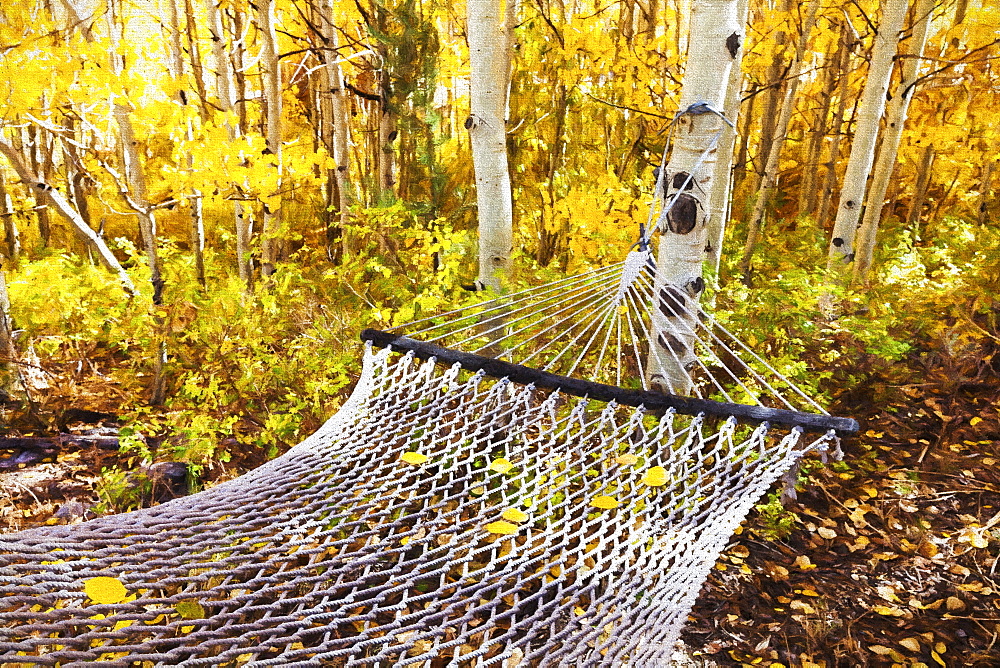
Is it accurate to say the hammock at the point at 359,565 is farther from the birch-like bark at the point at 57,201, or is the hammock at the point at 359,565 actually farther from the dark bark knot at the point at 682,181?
the birch-like bark at the point at 57,201

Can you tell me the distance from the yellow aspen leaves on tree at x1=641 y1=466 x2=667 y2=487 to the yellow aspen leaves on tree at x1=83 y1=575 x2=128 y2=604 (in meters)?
1.07

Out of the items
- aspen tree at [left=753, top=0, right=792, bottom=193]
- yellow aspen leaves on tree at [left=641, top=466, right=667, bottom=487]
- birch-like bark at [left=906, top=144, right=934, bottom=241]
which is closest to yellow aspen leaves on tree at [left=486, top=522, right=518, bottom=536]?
yellow aspen leaves on tree at [left=641, top=466, right=667, bottom=487]

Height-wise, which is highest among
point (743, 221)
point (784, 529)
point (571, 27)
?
point (571, 27)

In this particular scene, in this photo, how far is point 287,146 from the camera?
4.06 metres

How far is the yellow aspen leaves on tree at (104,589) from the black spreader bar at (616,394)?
0.94 metres

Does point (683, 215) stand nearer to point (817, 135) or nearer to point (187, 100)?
point (187, 100)

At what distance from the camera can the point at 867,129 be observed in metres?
3.01

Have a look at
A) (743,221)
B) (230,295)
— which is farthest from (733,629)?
(743,221)

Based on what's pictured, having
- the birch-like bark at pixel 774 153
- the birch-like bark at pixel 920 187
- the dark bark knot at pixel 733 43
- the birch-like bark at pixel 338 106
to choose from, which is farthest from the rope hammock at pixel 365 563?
the birch-like bark at pixel 920 187

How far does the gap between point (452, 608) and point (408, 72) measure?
3.10m

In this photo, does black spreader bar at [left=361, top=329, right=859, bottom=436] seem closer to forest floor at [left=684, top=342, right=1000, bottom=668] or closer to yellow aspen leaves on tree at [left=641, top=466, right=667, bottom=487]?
yellow aspen leaves on tree at [left=641, top=466, right=667, bottom=487]

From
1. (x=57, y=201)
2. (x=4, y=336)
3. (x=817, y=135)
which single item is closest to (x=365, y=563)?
(x=57, y=201)

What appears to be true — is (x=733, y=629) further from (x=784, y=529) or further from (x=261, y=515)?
(x=261, y=515)

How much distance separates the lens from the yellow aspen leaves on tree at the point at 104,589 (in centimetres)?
99
